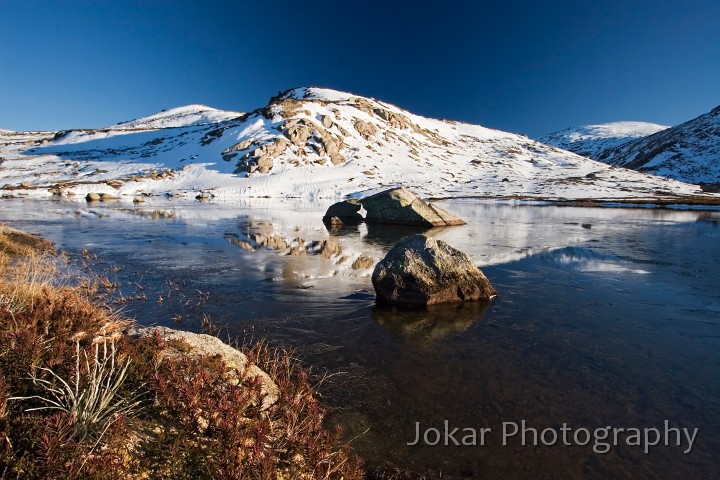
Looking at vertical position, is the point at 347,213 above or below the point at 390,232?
above

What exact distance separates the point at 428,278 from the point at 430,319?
4.39 feet

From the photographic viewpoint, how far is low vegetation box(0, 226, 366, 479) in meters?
2.41

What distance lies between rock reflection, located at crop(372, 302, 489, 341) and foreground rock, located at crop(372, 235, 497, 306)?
0.91 feet

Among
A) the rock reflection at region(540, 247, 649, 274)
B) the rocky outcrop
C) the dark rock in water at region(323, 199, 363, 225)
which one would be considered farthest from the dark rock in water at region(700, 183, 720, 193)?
the rock reflection at region(540, 247, 649, 274)

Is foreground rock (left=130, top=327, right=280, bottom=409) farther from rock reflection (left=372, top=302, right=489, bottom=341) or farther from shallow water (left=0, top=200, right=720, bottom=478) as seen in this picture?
rock reflection (left=372, top=302, right=489, bottom=341)

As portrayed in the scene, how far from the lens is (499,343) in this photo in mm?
6973

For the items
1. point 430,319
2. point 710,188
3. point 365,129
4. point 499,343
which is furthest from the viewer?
point 365,129

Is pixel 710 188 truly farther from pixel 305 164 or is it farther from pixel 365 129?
pixel 305 164

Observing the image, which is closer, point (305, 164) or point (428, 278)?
point (428, 278)

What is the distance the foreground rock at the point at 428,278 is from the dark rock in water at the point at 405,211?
59.3 ft

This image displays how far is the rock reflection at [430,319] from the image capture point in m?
7.52

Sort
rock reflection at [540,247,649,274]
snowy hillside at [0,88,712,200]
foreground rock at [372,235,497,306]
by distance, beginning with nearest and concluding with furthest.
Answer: foreground rock at [372,235,497,306] → rock reflection at [540,247,649,274] → snowy hillside at [0,88,712,200]

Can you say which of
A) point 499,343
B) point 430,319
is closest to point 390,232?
point 430,319

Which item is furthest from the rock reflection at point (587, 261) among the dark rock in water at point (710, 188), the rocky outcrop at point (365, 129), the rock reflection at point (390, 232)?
the dark rock in water at point (710, 188)
